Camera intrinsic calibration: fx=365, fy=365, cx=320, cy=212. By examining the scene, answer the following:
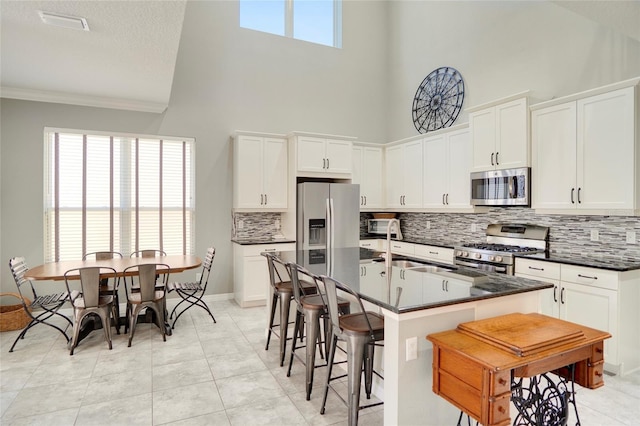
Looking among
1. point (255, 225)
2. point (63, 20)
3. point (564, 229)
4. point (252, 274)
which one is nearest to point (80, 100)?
point (63, 20)

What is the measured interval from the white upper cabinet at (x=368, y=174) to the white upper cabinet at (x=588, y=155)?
2634mm

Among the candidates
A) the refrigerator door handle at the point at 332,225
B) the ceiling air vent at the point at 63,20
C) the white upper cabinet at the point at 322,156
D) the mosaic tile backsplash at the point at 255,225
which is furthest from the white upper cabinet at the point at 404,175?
the ceiling air vent at the point at 63,20

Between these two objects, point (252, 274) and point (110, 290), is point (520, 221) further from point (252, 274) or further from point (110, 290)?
point (110, 290)

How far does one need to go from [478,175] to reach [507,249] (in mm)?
928

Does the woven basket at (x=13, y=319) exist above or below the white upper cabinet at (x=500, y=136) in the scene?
below

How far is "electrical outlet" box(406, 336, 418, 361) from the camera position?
76.2 inches

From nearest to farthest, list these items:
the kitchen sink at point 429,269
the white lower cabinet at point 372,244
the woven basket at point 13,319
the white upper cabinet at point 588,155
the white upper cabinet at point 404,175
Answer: the kitchen sink at point 429,269, the white upper cabinet at point 588,155, the woven basket at point 13,319, the white upper cabinet at point 404,175, the white lower cabinet at point 372,244

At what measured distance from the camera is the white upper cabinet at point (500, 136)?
380cm

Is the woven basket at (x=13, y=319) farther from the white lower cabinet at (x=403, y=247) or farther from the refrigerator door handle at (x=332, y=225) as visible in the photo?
the white lower cabinet at (x=403, y=247)

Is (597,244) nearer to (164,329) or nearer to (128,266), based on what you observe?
(164,329)

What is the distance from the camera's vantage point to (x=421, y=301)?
1.90 metres

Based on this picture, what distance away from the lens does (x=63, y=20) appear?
265 cm

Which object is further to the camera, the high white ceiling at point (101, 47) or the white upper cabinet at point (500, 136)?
the white upper cabinet at point (500, 136)

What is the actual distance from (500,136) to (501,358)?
309 centimetres
